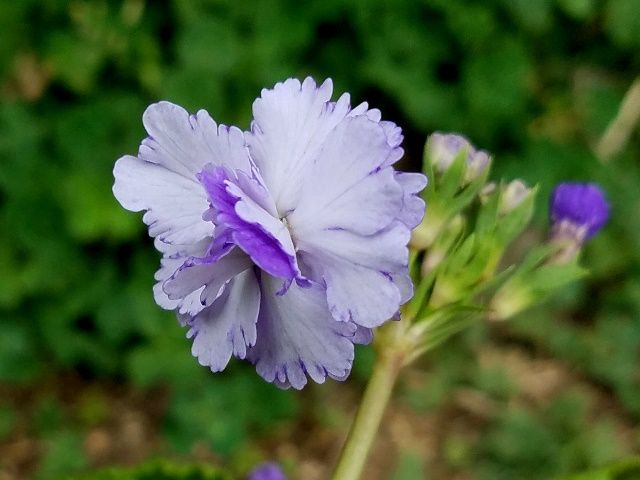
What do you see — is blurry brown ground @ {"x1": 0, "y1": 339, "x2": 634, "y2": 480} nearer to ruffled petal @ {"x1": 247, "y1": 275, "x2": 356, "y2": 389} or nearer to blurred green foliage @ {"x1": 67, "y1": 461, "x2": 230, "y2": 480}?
blurred green foliage @ {"x1": 67, "y1": 461, "x2": 230, "y2": 480}

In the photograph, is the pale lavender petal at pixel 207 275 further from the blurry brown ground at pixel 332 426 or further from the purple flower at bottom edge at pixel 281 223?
the blurry brown ground at pixel 332 426

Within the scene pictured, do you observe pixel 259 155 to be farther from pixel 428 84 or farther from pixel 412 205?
pixel 428 84

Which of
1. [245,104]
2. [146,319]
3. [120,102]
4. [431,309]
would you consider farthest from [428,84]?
[431,309]

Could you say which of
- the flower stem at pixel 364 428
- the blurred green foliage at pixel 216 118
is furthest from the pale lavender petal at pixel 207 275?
the blurred green foliage at pixel 216 118

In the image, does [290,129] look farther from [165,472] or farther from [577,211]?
[165,472]

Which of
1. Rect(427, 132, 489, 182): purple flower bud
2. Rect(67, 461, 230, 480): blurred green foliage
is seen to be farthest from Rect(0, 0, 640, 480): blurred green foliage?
Rect(427, 132, 489, 182): purple flower bud

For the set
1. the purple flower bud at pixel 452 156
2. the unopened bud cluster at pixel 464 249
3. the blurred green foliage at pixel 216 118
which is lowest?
the blurred green foliage at pixel 216 118
